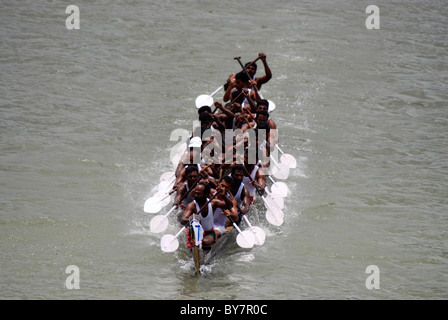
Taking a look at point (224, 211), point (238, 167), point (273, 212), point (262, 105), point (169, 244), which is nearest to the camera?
point (169, 244)

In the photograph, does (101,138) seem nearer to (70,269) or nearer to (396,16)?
(70,269)

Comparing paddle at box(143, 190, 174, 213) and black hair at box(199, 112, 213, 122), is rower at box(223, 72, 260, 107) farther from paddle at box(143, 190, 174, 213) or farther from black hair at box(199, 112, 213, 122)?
paddle at box(143, 190, 174, 213)

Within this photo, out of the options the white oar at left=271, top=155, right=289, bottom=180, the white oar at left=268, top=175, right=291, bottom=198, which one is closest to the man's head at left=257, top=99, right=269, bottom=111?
the white oar at left=271, top=155, right=289, bottom=180
